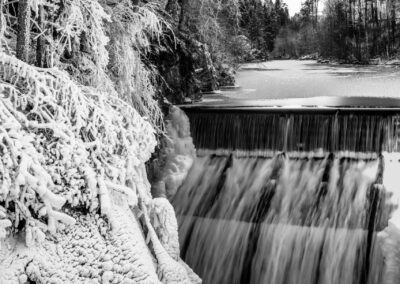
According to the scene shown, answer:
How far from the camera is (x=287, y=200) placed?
8922 mm

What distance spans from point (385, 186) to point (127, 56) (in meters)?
5.15

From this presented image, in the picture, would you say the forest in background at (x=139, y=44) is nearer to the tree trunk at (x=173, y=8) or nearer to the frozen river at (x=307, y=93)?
the tree trunk at (x=173, y=8)

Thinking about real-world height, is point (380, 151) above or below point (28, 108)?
below

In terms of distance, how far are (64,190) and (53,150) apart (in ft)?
1.33

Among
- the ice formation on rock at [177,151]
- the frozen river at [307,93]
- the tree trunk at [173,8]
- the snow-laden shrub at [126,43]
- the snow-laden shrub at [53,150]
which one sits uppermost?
the tree trunk at [173,8]

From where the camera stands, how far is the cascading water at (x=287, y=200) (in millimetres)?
8047

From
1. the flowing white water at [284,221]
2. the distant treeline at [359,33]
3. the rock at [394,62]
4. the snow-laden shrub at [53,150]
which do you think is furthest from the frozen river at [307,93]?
the distant treeline at [359,33]

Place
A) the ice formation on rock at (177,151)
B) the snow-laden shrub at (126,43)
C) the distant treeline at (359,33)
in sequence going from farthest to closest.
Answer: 1. the distant treeline at (359,33)
2. the ice formation on rock at (177,151)
3. the snow-laden shrub at (126,43)

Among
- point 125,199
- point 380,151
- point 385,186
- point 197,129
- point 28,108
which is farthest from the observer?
point 197,129

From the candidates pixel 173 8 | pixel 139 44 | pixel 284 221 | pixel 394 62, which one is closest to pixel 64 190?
pixel 284 221

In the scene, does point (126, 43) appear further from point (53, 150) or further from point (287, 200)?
point (287, 200)

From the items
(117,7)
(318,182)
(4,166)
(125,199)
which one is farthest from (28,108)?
(318,182)

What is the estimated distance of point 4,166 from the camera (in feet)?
13.1

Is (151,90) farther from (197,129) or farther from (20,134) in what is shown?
(20,134)
